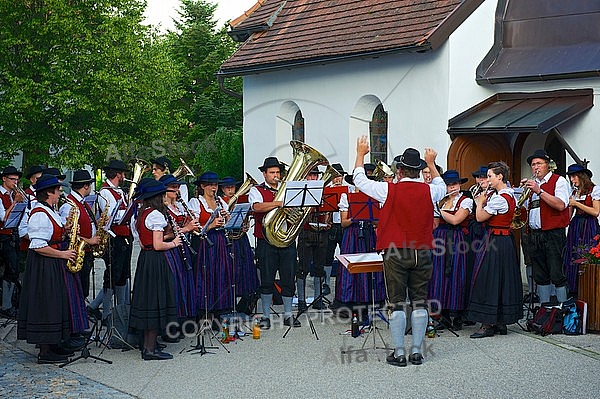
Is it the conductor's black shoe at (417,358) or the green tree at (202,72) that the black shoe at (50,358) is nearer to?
the conductor's black shoe at (417,358)

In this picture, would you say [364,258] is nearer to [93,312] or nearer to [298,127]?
[93,312]

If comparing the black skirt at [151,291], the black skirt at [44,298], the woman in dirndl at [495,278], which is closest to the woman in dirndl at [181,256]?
the black skirt at [151,291]

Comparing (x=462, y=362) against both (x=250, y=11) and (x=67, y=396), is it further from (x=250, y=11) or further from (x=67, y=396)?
(x=250, y=11)

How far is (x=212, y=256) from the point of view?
1052 cm

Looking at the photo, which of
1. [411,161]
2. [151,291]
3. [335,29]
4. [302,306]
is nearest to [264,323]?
[302,306]

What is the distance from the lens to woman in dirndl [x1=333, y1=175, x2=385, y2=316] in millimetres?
10969

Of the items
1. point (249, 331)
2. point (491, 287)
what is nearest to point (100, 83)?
point (249, 331)

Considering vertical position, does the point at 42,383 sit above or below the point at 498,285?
below

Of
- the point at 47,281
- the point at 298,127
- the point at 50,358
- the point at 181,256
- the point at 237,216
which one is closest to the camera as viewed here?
the point at 47,281

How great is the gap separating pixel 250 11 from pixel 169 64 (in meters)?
7.60

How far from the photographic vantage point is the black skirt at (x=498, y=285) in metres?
10.1

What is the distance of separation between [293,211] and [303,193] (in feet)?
2.71

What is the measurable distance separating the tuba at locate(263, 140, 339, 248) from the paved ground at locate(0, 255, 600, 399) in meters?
1.23

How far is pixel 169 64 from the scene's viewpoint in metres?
28.6
